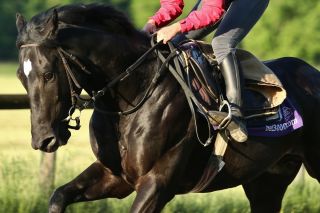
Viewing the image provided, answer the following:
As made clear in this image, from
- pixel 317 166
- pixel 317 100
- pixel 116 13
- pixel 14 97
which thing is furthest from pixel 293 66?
pixel 14 97

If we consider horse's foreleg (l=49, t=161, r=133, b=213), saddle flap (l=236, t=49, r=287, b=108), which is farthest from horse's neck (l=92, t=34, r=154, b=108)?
saddle flap (l=236, t=49, r=287, b=108)

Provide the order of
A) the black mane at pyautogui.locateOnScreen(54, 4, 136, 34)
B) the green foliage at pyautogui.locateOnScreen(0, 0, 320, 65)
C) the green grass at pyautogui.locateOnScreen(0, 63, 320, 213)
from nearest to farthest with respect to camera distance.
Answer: the black mane at pyautogui.locateOnScreen(54, 4, 136, 34)
the green grass at pyautogui.locateOnScreen(0, 63, 320, 213)
the green foliage at pyautogui.locateOnScreen(0, 0, 320, 65)

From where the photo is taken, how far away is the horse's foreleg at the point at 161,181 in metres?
5.05

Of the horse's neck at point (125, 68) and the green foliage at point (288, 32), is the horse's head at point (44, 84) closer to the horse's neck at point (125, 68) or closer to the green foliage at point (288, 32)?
the horse's neck at point (125, 68)

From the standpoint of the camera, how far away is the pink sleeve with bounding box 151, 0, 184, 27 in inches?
220

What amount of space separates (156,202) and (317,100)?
1976mm

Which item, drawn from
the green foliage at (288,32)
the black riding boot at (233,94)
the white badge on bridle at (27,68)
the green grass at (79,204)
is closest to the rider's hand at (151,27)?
the black riding boot at (233,94)

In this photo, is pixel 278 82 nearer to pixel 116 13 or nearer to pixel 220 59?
pixel 220 59

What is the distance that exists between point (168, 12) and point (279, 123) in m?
1.27

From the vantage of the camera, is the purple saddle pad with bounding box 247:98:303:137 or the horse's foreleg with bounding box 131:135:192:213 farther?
the purple saddle pad with bounding box 247:98:303:137

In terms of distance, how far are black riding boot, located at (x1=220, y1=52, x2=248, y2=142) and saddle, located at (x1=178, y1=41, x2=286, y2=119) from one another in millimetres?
80

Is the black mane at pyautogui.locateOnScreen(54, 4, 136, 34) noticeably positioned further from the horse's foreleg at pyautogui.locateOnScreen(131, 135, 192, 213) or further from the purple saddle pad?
the purple saddle pad

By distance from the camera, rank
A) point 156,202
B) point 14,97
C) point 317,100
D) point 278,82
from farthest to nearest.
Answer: point 14,97 → point 317,100 → point 278,82 → point 156,202

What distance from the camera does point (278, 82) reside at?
5.86m
